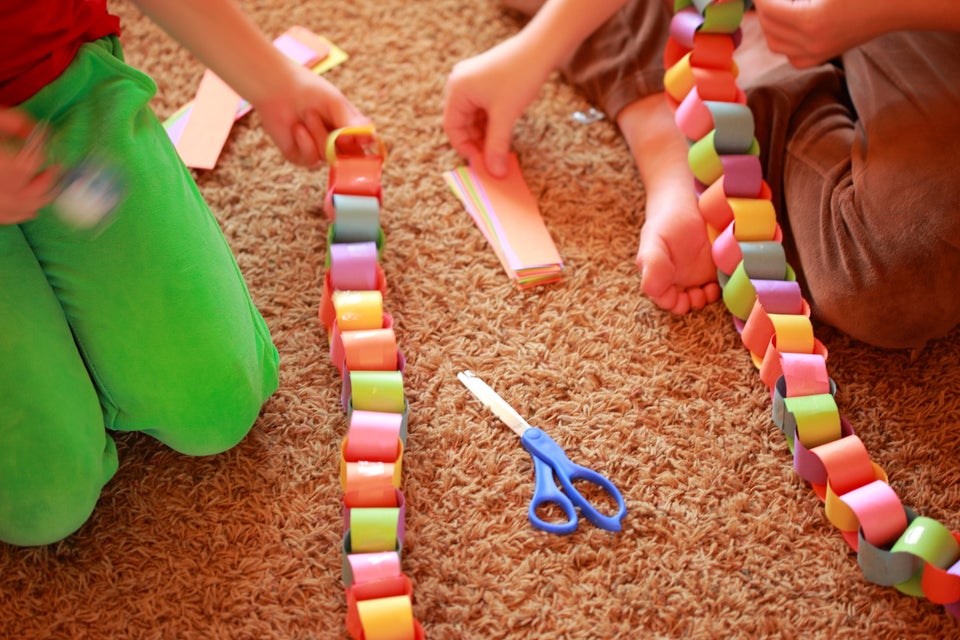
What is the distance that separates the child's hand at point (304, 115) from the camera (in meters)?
1.20

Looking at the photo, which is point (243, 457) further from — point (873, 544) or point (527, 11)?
point (527, 11)

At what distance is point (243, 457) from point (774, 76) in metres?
0.85

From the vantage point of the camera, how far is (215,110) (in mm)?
1377

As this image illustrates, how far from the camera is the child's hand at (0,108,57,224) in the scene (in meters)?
0.81

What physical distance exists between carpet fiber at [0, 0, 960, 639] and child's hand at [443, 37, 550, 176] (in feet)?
0.23

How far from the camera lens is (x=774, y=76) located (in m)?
1.31

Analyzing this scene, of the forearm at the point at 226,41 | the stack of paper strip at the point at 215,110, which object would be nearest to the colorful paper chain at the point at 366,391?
the forearm at the point at 226,41

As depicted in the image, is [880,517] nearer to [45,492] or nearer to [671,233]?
[671,233]

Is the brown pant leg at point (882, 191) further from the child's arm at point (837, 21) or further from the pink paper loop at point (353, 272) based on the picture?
the pink paper loop at point (353, 272)

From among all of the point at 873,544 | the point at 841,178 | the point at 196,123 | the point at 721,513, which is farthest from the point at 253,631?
the point at 841,178

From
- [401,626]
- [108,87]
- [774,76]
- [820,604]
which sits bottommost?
[820,604]

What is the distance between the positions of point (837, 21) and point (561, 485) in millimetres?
648

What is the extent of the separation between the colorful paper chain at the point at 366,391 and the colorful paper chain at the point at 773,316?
0.41 metres

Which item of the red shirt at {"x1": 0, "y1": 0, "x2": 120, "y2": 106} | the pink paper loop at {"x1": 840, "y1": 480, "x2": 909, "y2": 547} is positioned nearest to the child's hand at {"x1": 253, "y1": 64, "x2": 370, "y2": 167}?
the red shirt at {"x1": 0, "y1": 0, "x2": 120, "y2": 106}
